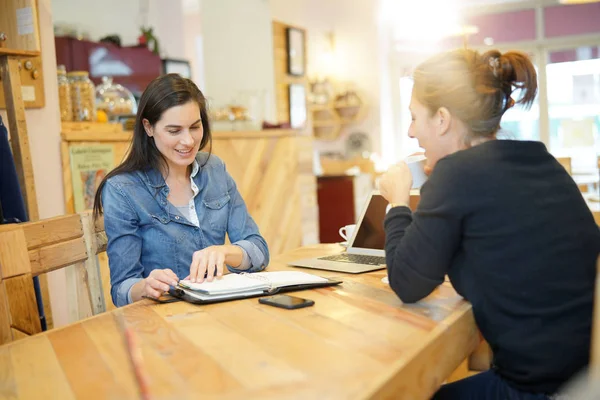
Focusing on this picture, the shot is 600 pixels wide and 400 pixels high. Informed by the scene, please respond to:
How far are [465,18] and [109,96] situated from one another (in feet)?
20.2

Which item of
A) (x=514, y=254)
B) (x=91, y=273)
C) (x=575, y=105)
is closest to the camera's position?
(x=514, y=254)

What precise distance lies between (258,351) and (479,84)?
0.79 metres

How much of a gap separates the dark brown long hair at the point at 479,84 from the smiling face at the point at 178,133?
752 millimetres

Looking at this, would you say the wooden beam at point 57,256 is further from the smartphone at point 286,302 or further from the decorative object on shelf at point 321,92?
the decorative object on shelf at point 321,92

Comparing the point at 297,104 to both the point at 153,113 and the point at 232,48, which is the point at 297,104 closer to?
the point at 232,48

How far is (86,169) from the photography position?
121 inches

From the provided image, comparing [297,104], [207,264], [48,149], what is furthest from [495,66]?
[297,104]

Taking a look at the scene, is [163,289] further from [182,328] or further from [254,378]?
[254,378]

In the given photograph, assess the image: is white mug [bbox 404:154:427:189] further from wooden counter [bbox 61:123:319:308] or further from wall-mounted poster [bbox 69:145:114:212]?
wooden counter [bbox 61:123:319:308]

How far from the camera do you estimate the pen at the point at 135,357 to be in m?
0.91

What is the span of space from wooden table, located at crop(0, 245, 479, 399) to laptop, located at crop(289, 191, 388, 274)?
0.45m

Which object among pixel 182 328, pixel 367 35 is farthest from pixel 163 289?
pixel 367 35

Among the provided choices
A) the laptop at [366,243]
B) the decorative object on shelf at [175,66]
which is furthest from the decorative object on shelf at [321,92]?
the laptop at [366,243]

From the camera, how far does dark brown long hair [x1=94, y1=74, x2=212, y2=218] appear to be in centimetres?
183
